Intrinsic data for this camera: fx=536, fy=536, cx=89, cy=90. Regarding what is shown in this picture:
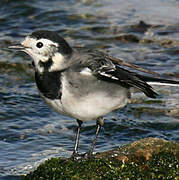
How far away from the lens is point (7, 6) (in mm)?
15445

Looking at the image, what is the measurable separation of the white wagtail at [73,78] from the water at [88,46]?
1.57m

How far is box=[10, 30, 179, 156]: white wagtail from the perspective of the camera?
6219 millimetres

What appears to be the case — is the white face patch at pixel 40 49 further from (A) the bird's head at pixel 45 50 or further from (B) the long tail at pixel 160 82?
(B) the long tail at pixel 160 82

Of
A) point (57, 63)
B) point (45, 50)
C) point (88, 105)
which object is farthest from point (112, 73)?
point (45, 50)

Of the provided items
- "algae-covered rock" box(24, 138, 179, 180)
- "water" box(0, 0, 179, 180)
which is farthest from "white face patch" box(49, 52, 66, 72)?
"water" box(0, 0, 179, 180)

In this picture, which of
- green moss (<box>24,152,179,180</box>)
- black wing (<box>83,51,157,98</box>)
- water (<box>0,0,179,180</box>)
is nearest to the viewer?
green moss (<box>24,152,179,180</box>)

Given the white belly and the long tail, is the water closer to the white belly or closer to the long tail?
the white belly

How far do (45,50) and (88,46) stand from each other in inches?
253

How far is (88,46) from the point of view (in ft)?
41.8

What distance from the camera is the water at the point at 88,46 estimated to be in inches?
334

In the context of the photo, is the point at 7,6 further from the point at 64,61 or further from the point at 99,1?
the point at 64,61

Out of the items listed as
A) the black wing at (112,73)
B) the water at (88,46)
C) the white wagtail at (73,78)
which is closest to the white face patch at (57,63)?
the white wagtail at (73,78)

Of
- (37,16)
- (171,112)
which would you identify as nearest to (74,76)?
(171,112)

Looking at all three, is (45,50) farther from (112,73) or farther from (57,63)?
(112,73)
